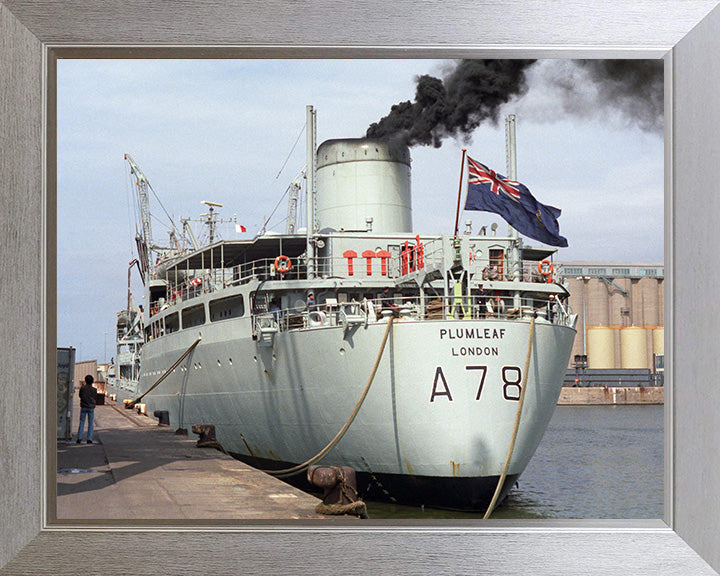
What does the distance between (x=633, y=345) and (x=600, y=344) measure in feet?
7.65

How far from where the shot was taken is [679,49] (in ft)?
17.6

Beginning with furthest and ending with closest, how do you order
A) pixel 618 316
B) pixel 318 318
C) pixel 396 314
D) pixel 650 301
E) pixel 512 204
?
pixel 618 316 < pixel 650 301 < pixel 318 318 < pixel 396 314 < pixel 512 204

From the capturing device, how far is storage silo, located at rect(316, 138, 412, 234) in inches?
758

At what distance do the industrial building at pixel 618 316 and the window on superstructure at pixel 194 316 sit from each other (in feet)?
129

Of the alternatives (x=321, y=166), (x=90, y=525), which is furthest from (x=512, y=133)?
(x=90, y=525)

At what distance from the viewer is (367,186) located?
19312 mm

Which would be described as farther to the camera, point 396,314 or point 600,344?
point 600,344

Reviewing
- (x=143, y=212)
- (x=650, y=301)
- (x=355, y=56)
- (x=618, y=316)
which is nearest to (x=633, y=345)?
(x=618, y=316)

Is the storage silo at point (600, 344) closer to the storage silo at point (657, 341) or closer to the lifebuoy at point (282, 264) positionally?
the storage silo at point (657, 341)

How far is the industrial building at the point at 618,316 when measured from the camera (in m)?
57.8

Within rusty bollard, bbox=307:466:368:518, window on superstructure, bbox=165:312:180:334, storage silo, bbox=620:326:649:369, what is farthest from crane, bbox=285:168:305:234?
storage silo, bbox=620:326:649:369

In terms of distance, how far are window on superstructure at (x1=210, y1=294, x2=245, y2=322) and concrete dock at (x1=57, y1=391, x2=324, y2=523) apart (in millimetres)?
5568

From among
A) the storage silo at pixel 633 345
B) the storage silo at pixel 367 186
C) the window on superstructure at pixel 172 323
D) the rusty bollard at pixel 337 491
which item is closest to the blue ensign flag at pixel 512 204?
the storage silo at pixel 367 186

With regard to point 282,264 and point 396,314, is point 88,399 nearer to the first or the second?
point 282,264
